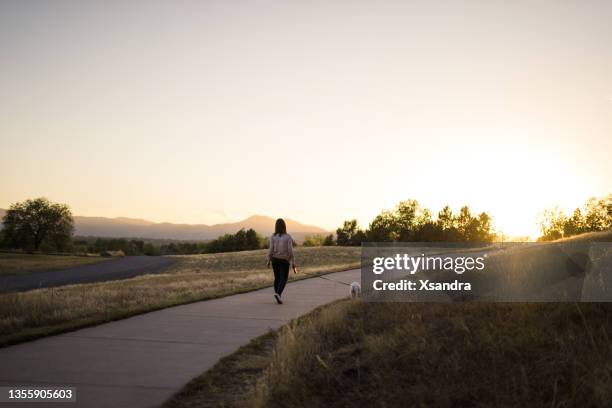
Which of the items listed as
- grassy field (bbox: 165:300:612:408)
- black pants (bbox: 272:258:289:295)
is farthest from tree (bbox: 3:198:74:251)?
grassy field (bbox: 165:300:612:408)

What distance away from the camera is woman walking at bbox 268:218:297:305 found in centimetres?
1181

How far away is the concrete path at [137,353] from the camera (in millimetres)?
4816

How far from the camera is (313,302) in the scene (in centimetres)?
1223

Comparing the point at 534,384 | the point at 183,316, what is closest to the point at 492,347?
the point at 534,384

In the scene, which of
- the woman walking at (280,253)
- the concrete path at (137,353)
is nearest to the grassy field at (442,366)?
the concrete path at (137,353)

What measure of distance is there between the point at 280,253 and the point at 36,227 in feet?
282

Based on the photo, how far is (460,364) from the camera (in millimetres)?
4926

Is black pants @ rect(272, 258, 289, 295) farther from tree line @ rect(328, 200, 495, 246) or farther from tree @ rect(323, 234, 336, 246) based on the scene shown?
tree @ rect(323, 234, 336, 246)

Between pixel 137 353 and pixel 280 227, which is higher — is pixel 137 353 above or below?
below

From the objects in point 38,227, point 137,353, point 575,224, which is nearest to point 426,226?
point 575,224

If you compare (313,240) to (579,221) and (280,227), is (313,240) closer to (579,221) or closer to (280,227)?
(579,221)

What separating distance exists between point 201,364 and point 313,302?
6.58 m

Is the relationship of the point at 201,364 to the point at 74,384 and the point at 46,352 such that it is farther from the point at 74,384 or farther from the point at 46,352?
the point at 46,352

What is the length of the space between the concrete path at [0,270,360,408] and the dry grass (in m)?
1.12
